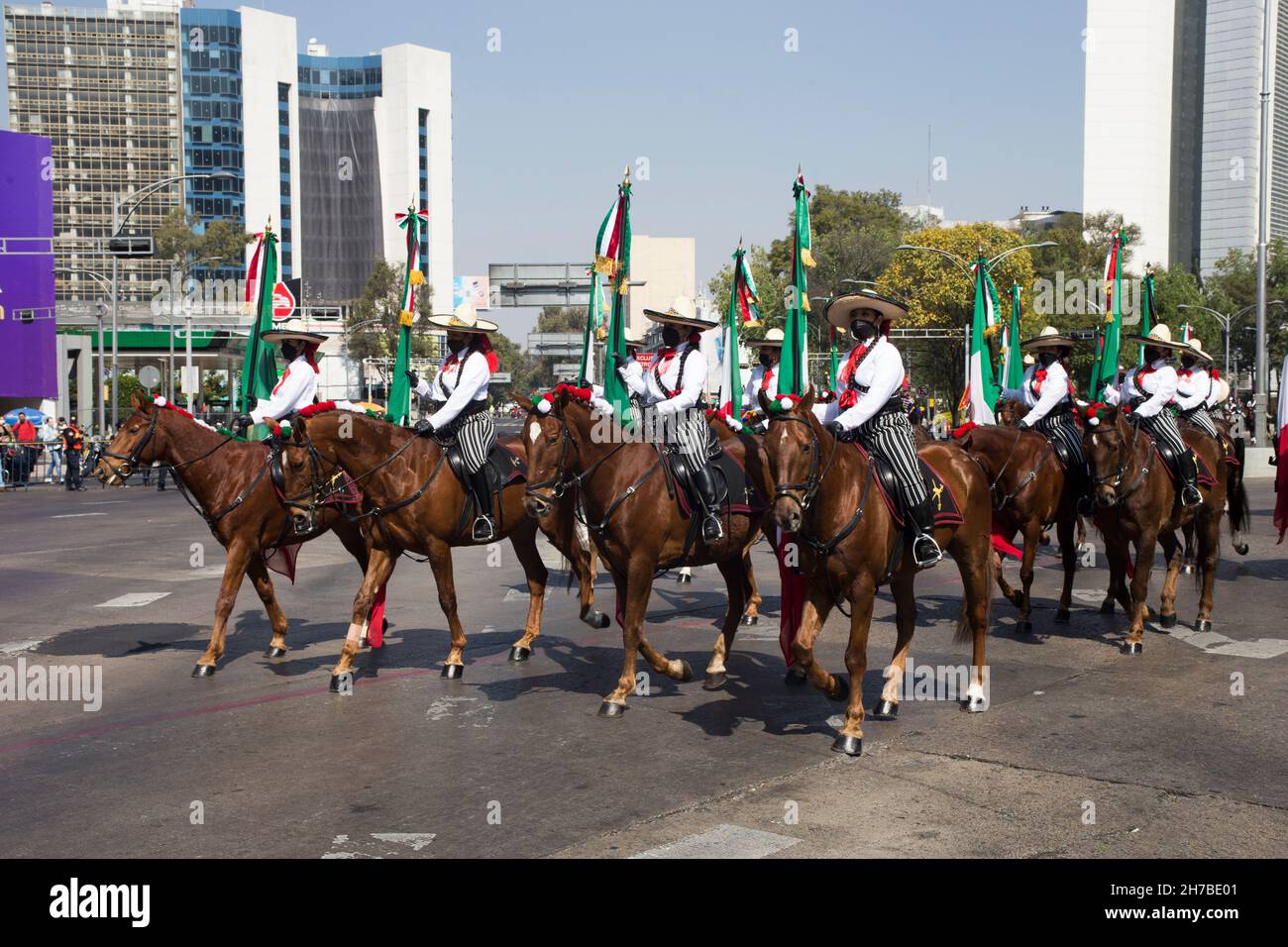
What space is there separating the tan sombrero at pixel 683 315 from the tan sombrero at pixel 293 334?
340 cm

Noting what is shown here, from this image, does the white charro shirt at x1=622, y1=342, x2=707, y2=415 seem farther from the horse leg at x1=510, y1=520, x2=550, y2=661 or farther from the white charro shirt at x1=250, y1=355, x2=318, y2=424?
the white charro shirt at x1=250, y1=355, x2=318, y2=424

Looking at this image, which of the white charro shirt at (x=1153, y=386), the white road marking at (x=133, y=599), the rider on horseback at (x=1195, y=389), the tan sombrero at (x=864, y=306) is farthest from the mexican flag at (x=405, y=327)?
the rider on horseback at (x=1195, y=389)

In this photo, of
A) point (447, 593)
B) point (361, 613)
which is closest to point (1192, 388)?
point (447, 593)

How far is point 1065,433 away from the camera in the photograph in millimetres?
12438

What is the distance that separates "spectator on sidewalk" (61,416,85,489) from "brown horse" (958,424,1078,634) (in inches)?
1233

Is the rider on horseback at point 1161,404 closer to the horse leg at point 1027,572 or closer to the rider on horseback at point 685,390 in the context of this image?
the horse leg at point 1027,572

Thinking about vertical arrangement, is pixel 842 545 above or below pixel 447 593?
above

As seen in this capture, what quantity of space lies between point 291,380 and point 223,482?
1.11 m

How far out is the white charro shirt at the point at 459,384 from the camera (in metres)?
10.8

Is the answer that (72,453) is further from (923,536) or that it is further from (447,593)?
(923,536)

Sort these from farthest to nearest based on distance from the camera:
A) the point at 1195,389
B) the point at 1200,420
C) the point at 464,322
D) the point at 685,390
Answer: the point at 1195,389 → the point at 1200,420 → the point at 464,322 → the point at 685,390

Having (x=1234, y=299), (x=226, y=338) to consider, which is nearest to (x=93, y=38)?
(x=226, y=338)
